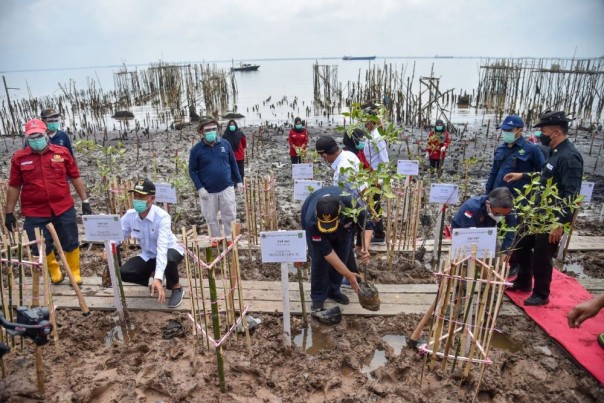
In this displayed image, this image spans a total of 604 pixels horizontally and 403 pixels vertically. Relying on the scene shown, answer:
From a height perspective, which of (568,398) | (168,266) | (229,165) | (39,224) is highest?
(229,165)

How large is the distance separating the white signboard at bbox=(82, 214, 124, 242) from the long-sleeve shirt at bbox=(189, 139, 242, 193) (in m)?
1.69

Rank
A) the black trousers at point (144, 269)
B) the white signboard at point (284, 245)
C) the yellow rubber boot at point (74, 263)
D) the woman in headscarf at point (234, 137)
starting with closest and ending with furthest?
the white signboard at point (284, 245)
the black trousers at point (144, 269)
the yellow rubber boot at point (74, 263)
the woman in headscarf at point (234, 137)

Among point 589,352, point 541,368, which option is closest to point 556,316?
point 589,352

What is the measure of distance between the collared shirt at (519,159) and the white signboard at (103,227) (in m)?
4.23

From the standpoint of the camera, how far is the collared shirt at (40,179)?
4008 mm

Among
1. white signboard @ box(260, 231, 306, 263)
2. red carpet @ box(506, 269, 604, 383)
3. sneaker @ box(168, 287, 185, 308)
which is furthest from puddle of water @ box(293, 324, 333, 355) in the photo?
red carpet @ box(506, 269, 604, 383)

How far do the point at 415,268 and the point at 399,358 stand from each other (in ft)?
5.71

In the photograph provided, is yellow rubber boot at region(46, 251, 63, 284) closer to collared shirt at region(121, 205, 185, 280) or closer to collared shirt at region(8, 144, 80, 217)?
collared shirt at region(8, 144, 80, 217)

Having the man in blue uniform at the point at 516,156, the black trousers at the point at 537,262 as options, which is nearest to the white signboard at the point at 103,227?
the black trousers at the point at 537,262

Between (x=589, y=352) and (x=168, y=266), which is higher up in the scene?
(x=168, y=266)

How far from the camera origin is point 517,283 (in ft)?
13.8

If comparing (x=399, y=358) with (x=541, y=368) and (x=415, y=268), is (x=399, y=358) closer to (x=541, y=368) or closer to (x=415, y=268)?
(x=541, y=368)

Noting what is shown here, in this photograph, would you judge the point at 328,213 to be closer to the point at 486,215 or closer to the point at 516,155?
the point at 486,215

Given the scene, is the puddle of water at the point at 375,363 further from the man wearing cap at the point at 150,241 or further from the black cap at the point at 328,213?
the man wearing cap at the point at 150,241
